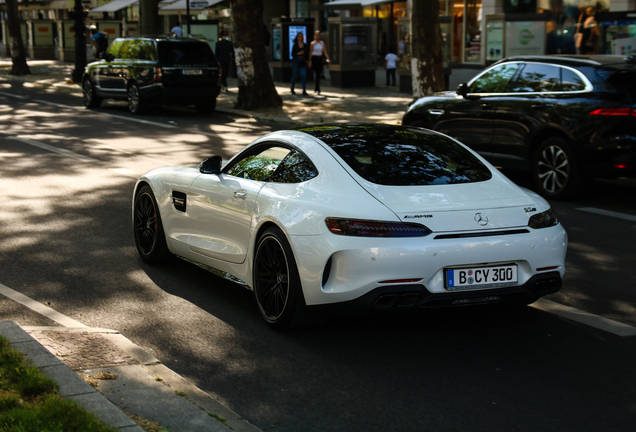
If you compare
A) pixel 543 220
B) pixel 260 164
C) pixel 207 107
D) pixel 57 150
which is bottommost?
pixel 57 150

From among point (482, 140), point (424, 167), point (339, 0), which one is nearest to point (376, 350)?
point (424, 167)

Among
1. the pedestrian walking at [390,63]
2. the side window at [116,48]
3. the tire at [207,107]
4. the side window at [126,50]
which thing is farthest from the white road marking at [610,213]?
the pedestrian walking at [390,63]

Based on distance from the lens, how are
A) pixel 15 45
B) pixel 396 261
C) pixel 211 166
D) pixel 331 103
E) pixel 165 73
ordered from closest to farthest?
1. pixel 396 261
2. pixel 211 166
3. pixel 165 73
4. pixel 331 103
5. pixel 15 45

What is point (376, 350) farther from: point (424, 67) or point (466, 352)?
point (424, 67)

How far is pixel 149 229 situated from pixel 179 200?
657mm

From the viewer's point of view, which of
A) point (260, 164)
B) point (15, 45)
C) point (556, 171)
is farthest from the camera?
point (15, 45)

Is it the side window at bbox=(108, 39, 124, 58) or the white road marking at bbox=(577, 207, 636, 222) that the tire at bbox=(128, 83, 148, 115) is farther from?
the white road marking at bbox=(577, 207, 636, 222)

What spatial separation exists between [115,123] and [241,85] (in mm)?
3992

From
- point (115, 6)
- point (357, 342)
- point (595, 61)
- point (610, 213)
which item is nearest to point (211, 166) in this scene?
point (357, 342)

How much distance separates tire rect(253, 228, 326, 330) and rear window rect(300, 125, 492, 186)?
0.69 meters

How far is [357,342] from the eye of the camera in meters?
5.14

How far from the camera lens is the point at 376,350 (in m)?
4.99

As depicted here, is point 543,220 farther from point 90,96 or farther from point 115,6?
point 115,6

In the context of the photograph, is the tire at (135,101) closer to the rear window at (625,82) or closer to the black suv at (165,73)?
the black suv at (165,73)
